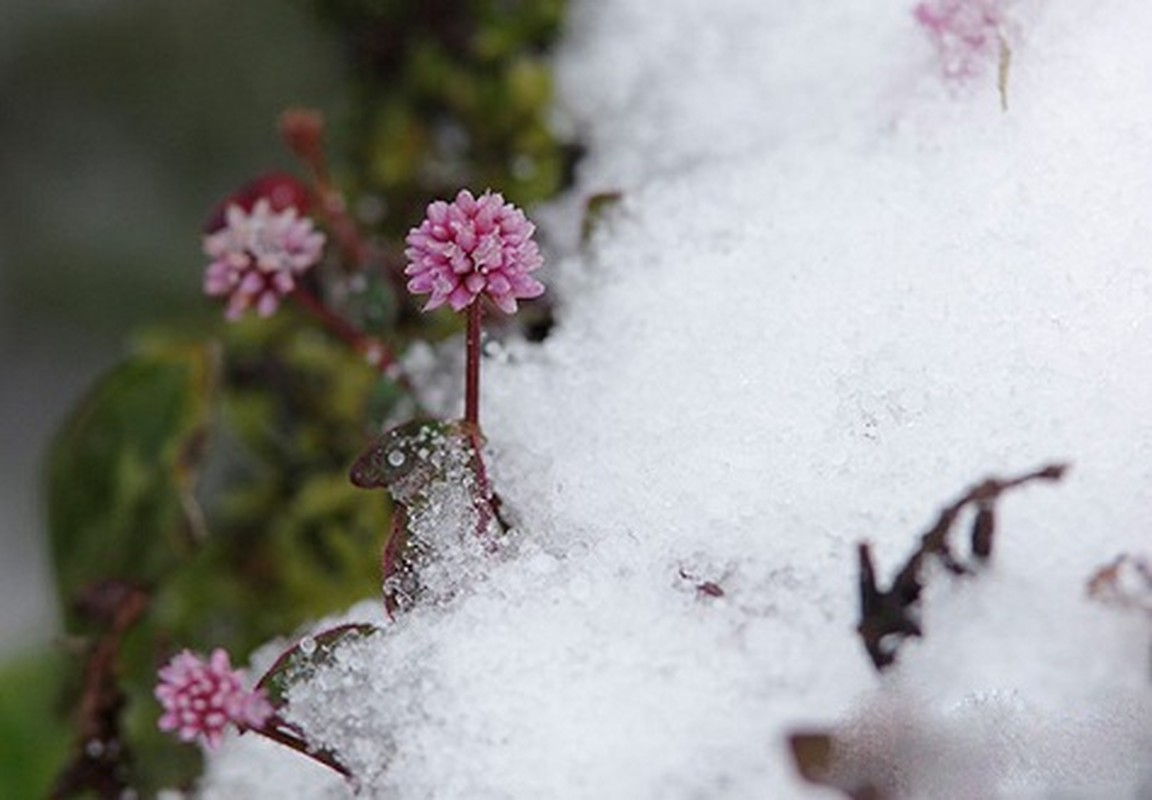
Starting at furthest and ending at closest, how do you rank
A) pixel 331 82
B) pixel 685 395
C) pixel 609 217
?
pixel 331 82 → pixel 609 217 → pixel 685 395

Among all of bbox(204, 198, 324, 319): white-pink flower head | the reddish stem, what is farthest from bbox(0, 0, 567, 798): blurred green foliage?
the reddish stem

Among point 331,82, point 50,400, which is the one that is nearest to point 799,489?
point 331,82

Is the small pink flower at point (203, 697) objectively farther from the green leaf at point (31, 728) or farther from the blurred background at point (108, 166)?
the blurred background at point (108, 166)

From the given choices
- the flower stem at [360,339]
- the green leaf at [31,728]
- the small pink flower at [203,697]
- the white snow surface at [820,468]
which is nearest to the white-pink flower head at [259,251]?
the flower stem at [360,339]

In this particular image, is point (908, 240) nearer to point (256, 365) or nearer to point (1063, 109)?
point (1063, 109)

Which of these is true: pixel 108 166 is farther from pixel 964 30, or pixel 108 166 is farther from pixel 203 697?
pixel 964 30

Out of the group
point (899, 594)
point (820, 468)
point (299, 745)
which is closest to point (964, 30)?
point (820, 468)
